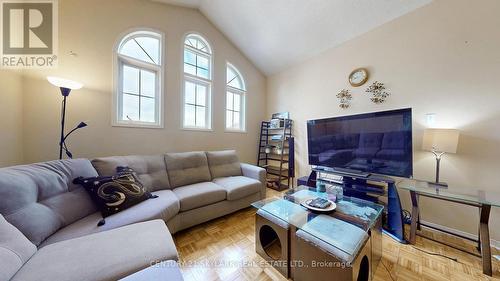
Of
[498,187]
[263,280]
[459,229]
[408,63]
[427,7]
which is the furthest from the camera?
[408,63]

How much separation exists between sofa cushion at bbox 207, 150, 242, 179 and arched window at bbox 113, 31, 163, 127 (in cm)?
96

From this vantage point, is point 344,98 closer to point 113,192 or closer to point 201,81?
point 201,81

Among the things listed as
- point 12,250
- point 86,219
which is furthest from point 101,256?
point 86,219

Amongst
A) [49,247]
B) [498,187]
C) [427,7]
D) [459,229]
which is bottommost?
[459,229]

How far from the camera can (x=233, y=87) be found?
341 cm

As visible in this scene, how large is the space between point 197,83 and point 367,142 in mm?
2795

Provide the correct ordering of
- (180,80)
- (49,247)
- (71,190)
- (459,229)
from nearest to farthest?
1. (49,247)
2. (71,190)
3. (459,229)
4. (180,80)

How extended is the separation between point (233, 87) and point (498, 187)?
371 cm

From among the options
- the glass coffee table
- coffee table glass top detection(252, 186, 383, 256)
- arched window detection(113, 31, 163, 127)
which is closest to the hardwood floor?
the glass coffee table

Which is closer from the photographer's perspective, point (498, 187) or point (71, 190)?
point (71, 190)

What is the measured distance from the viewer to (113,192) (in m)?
1.42

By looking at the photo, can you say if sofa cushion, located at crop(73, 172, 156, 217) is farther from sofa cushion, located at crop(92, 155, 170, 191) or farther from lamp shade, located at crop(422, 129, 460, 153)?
lamp shade, located at crop(422, 129, 460, 153)

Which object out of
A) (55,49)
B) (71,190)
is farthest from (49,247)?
(55,49)

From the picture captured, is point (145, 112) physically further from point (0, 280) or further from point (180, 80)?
point (0, 280)
